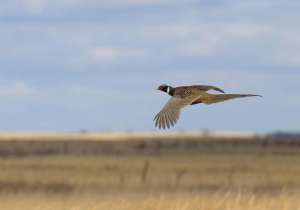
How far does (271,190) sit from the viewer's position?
32750mm

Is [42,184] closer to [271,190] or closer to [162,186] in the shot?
[162,186]

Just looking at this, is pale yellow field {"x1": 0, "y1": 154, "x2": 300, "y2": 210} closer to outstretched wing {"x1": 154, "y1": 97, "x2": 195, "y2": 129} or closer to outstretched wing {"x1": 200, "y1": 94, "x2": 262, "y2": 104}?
outstretched wing {"x1": 200, "y1": 94, "x2": 262, "y2": 104}

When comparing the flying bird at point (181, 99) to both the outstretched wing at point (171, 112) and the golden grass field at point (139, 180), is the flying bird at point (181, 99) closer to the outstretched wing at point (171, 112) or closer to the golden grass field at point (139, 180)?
the outstretched wing at point (171, 112)

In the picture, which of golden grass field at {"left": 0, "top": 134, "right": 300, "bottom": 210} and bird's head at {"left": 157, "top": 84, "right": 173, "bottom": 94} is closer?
bird's head at {"left": 157, "top": 84, "right": 173, "bottom": 94}

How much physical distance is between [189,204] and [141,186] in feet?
50.6

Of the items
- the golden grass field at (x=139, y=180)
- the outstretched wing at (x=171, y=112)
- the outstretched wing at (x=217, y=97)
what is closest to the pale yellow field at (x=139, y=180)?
the golden grass field at (x=139, y=180)

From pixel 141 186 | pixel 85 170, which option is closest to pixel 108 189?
pixel 141 186

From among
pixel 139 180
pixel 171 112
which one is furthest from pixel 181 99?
pixel 139 180

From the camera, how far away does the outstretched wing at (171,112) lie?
37.5 feet

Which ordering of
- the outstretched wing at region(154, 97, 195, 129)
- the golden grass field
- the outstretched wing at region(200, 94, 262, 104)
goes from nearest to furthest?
the outstretched wing at region(154, 97, 195, 129)
the outstretched wing at region(200, 94, 262, 104)
the golden grass field

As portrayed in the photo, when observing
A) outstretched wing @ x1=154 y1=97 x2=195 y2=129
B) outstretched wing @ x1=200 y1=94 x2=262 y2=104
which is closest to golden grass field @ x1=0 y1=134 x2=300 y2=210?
outstretched wing @ x1=200 y1=94 x2=262 y2=104

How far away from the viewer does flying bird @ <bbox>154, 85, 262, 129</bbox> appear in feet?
37.8

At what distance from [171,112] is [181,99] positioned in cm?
31

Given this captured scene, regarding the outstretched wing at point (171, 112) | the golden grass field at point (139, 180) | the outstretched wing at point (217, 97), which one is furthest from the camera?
the golden grass field at point (139, 180)
